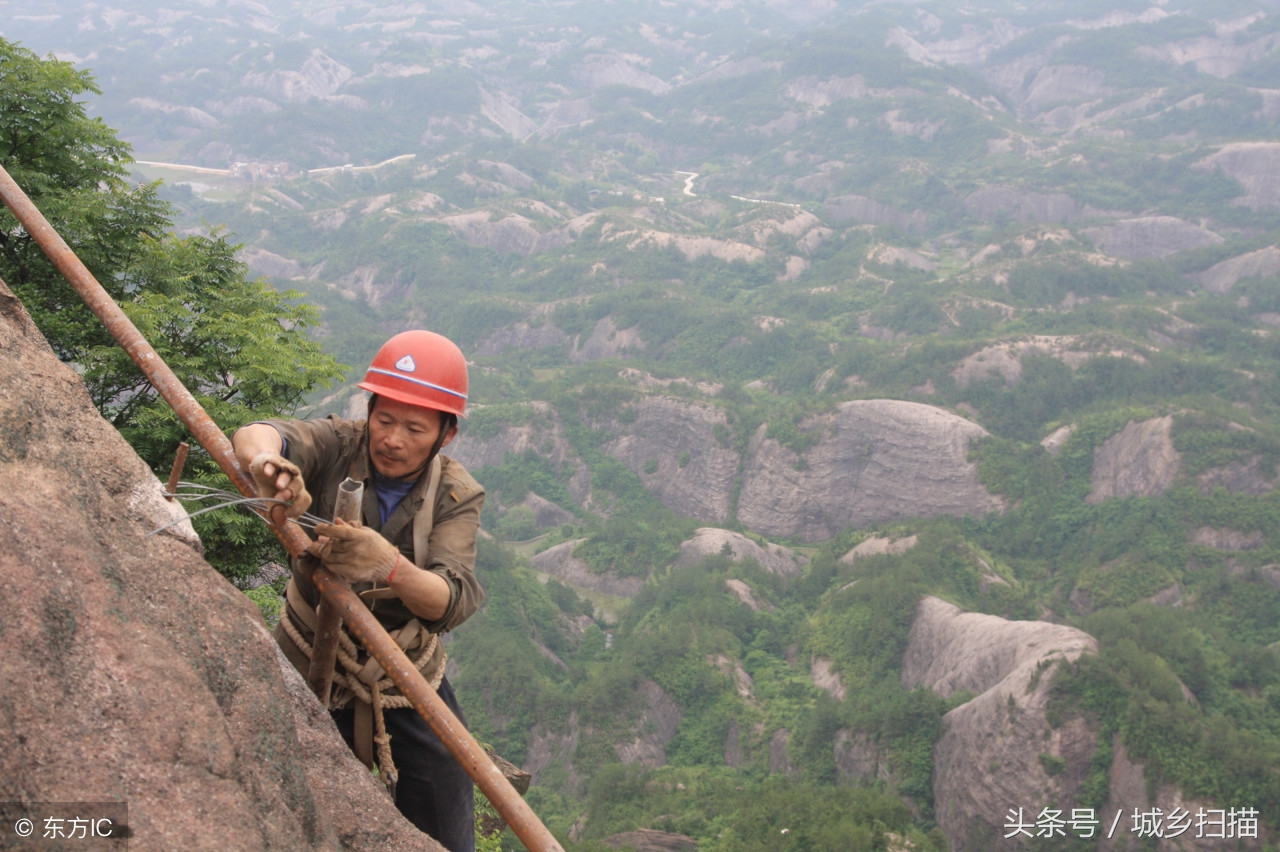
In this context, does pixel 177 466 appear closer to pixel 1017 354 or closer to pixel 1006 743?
pixel 1006 743

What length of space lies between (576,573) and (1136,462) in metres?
22.2

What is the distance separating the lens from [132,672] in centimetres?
287

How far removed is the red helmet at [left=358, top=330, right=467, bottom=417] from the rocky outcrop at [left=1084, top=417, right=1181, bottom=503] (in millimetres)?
35046

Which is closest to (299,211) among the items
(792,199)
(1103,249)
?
(792,199)

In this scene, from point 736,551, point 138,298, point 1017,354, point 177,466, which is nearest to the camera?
point 177,466

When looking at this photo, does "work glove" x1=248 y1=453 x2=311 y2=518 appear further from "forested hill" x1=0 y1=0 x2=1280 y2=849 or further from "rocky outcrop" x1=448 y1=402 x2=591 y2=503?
"rocky outcrop" x1=448 y1=402 x2=591 y2=503

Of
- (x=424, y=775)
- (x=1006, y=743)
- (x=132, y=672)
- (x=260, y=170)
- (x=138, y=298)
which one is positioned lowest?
(x=1006, y=743)

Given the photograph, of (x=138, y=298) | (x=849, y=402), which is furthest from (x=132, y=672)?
(x=849, y=402)

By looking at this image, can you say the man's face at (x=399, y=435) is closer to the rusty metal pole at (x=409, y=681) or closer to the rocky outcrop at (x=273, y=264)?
the rusty metal pole at (x=409, y=681)

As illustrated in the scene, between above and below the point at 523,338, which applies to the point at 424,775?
above

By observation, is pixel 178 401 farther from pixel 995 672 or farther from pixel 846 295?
pixel 846 295

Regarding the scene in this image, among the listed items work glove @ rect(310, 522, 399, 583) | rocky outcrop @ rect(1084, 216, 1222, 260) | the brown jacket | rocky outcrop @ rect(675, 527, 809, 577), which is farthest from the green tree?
rocky outcrop @ rect(1084, 216, 1222, 260)

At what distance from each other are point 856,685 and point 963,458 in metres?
14.2

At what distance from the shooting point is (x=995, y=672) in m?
22.6
